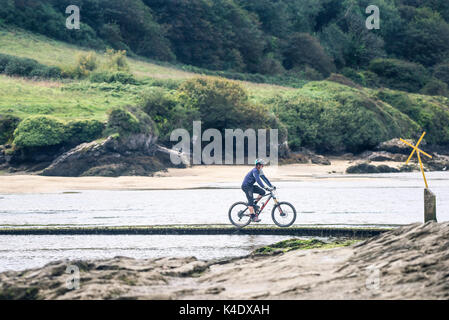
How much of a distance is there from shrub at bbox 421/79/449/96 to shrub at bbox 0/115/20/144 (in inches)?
2562

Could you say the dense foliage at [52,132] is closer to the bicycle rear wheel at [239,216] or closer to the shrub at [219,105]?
the shrub at [219,105]

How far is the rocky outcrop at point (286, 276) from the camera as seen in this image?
30.0ft

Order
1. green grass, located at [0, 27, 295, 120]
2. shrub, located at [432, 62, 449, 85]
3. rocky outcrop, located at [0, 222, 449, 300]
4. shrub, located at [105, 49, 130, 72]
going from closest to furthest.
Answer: rocky outcrop, located at [0, 222, 449, 300]
green grass, located at [0, 27, 295, 120]
shrub, located at [105, 49, 130, 72]
shrub, located at [432, 62, 449, 85]

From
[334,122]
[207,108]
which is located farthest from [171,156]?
[334,122]

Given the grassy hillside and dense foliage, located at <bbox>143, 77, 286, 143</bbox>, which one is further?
dense foliage, located at <bbox>143, 77, 286, 143</bbox>

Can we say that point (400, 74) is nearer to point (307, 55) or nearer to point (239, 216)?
point (307, 55)

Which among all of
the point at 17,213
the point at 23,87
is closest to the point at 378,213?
the point at 17,213

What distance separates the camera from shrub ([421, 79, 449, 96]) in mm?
93312

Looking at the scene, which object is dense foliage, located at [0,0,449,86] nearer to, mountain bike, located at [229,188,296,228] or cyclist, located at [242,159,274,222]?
mountain bike, located at [229,188,296,228]

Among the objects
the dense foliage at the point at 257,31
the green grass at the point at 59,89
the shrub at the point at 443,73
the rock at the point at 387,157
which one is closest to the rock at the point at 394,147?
the rock at the point at 387,157

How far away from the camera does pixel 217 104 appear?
172ft

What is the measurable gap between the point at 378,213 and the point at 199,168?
22.7 metres

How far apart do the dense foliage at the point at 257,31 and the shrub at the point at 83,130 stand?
43.8 metres

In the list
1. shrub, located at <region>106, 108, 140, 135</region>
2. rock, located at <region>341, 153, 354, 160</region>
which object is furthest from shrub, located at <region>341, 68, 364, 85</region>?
shrub, located at <region>106, 108, 140, 135</region>
